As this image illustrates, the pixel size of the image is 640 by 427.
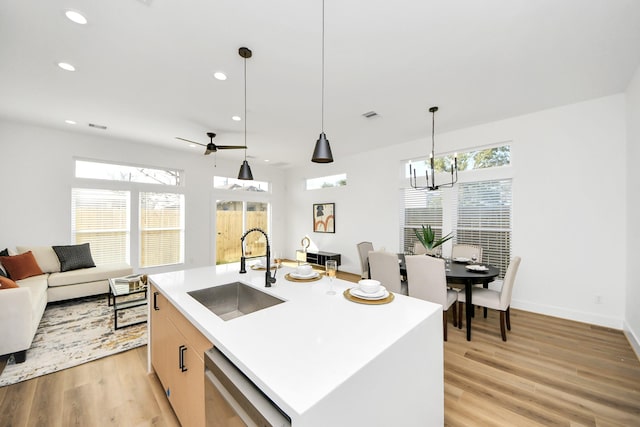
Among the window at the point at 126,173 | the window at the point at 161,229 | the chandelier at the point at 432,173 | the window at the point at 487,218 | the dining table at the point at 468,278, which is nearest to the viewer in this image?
the dining table at the point at 468,278

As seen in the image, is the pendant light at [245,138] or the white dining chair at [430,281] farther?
the white dining chair at [430,281]

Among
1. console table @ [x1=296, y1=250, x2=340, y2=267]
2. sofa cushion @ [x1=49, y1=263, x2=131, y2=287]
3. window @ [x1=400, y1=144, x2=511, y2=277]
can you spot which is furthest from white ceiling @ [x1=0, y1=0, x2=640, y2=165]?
console table @ [x1=296, y1=250, x2=340, y2=267]

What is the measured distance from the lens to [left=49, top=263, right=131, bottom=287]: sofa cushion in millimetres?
3807

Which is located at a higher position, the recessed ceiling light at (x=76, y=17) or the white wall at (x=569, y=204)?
the recessed ceiling light at (x=76, y=17)

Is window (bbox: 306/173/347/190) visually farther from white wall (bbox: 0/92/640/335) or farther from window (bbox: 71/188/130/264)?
window (bbox: 71/188/130/264)

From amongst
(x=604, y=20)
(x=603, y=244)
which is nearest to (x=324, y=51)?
(x=604, y=20)

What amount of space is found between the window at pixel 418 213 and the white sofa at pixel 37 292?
5103mm

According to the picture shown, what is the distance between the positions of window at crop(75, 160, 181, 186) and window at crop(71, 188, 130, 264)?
0.29 meters

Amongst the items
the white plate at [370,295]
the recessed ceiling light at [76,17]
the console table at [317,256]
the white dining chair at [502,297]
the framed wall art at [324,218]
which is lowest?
the console table at [317,256]

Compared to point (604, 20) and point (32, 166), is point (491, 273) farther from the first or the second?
point (32, 166)

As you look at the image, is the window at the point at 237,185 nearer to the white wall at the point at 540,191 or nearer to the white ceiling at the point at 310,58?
the white wall at the point at 540,191

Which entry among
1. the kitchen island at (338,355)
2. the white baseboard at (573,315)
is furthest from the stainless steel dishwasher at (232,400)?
the white baseboard at (573,315)

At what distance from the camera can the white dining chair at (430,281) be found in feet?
9.18

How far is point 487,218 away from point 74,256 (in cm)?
677
